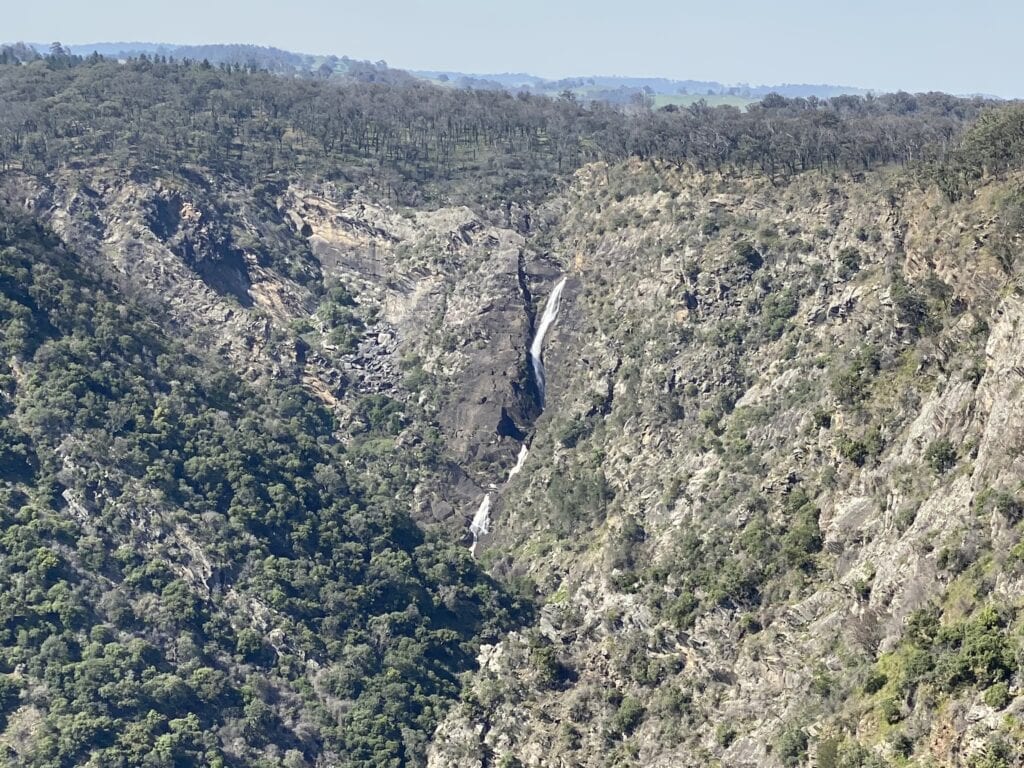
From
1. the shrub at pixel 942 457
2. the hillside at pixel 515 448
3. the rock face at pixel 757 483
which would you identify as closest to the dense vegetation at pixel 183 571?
the hillside at pixel 515 448

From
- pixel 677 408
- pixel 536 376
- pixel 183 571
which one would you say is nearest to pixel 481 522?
pixel 536 376

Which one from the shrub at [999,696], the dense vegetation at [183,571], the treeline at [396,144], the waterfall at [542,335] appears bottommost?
the dense vegetation at [183,571]

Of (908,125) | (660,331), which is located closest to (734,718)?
(660,331)

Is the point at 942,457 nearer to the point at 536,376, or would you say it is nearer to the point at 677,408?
the point at 677,408

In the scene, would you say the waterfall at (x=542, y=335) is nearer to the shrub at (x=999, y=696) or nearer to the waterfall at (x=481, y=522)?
the waterfall at (x=481, y=522)

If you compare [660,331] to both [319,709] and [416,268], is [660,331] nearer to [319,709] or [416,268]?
[416,268]
